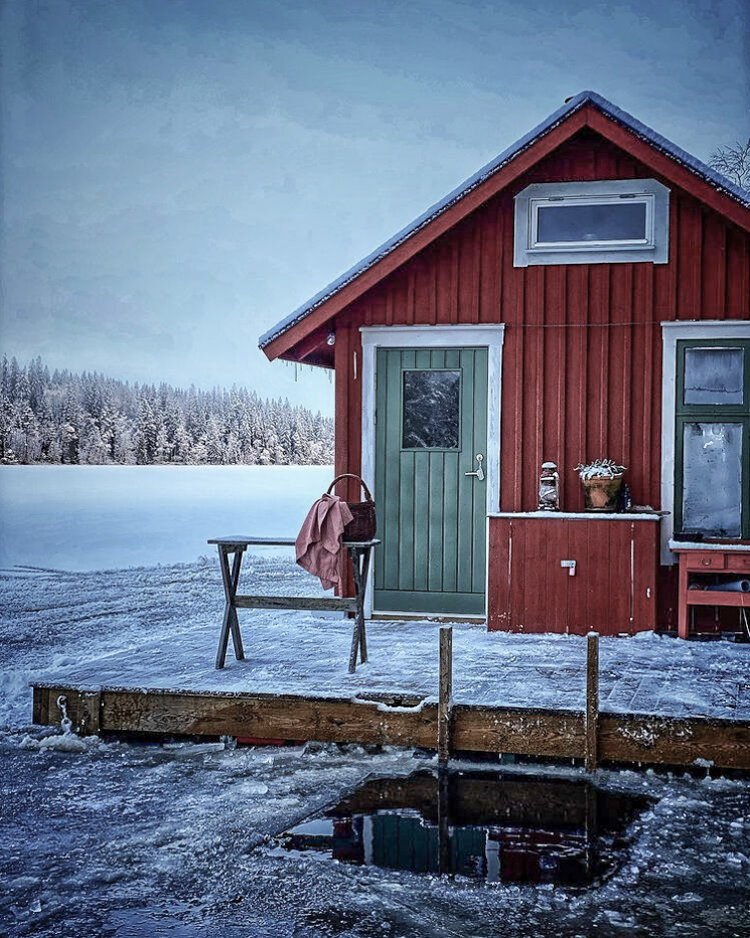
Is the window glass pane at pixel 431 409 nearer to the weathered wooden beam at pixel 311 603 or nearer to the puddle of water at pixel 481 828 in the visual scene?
the weathered wooden beam at pixel 311 603

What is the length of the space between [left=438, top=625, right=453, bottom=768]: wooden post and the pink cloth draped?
142 centimetres

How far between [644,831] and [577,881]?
0.72 meters

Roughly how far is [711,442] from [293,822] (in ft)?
17.5

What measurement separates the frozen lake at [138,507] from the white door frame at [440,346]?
1492cm

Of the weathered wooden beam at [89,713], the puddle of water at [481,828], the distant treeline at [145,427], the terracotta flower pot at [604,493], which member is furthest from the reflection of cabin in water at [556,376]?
the distant treeline at [145,427]

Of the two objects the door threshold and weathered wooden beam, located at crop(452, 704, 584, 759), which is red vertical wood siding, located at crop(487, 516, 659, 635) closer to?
the door threshold

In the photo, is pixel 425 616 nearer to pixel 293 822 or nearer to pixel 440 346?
pixel 440 346

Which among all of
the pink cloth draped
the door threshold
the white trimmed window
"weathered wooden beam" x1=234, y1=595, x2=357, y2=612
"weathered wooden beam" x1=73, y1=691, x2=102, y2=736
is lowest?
"weathered wooden beam" x1=73, y1=691, x2=102, y2=736

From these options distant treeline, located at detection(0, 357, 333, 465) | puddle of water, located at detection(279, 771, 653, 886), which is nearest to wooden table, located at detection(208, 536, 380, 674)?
puddle of water, located at detection(279, 771, 653, 886)

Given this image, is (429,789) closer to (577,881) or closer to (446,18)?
(577,881)

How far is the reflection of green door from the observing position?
9.82m

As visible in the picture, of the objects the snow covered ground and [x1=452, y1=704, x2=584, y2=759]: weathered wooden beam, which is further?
[x1=452, y1=704, x2=584, y2=759]: weathered wooden beam

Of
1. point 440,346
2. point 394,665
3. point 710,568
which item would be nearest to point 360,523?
point 394,665

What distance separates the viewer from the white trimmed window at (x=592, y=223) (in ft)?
30.9
